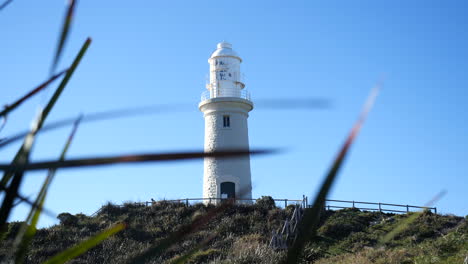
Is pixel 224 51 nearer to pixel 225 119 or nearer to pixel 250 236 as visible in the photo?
pixel 225 119

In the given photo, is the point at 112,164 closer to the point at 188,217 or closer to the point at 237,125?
the point at 188,217

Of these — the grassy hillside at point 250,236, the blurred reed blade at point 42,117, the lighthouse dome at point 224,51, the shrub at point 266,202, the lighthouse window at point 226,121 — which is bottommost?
the blurred reed blade at point 42,117

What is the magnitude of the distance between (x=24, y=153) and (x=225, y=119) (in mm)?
29388

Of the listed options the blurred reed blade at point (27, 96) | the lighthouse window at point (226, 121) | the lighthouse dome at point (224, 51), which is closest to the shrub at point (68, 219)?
the lighthouse window at point (226, 121)

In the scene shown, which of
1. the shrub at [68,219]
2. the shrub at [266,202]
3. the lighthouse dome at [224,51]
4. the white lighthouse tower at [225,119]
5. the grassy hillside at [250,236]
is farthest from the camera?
the lighthouse dome at [224,51]

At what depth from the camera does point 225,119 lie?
3000 cm

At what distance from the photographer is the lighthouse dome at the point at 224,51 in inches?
1225

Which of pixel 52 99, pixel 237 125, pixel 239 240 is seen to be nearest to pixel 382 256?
pixel 239 240

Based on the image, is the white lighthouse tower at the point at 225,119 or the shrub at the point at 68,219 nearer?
the shrub at the point at 68,219

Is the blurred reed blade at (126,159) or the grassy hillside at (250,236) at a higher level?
the grassy hillside at (250,236)

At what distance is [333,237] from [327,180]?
66.6 feet

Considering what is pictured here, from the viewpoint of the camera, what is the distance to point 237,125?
2992 centimetres

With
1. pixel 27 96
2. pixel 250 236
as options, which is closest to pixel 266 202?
pixel 250 236

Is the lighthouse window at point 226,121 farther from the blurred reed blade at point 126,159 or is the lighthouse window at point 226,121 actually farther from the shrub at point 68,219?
the blurred reed blade at point 126,159
